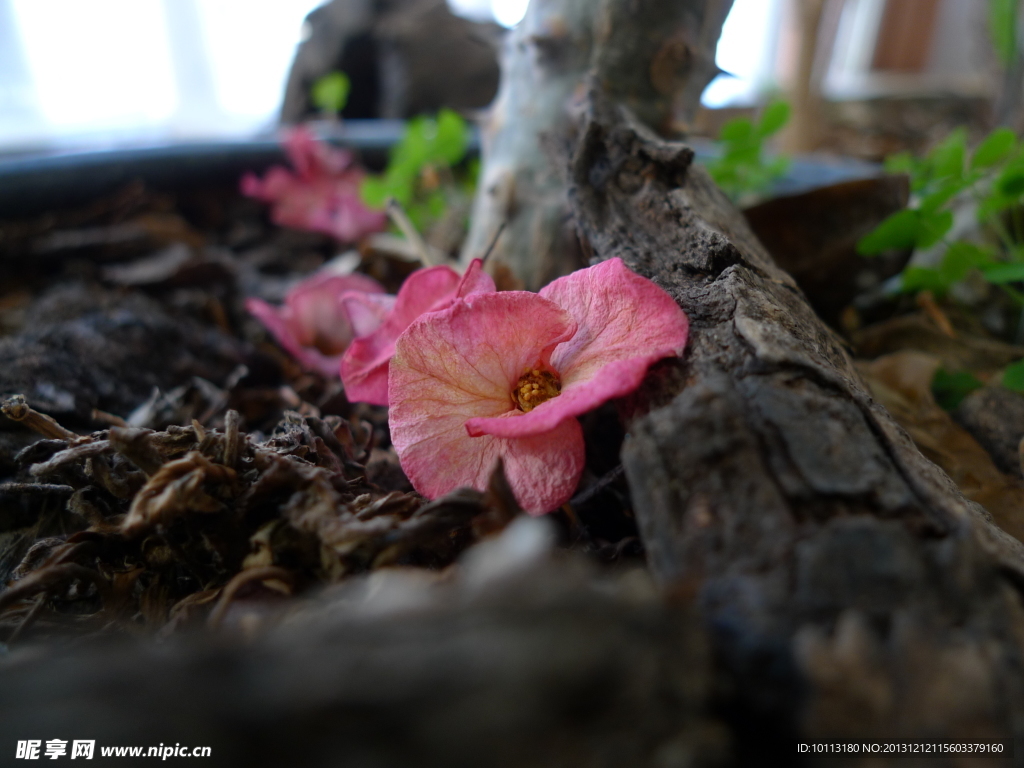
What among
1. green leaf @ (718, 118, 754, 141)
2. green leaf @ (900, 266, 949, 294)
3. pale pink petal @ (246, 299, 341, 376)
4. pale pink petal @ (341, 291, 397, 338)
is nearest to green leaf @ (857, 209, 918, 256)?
green leaf @ (900, 266, 949, 294)

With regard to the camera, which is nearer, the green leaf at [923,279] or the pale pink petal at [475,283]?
the pale pink petal at [475,283]

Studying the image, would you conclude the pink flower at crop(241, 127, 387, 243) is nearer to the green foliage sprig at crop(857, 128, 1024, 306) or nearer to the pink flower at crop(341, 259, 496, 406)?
the pink flower at crop(341, 259, 496, 406)

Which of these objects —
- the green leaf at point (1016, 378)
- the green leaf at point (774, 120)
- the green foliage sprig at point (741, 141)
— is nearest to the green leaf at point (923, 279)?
the green leaf at point (1016, 378)

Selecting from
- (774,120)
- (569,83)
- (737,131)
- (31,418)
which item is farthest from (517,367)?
(774,120)

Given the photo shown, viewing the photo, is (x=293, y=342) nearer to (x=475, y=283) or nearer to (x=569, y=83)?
(x=475, y=283)

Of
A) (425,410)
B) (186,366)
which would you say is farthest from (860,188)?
(186,366)

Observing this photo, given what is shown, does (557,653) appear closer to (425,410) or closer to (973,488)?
(425,410)

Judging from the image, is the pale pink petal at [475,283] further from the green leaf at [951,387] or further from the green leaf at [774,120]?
the green leaf at [774,120]
